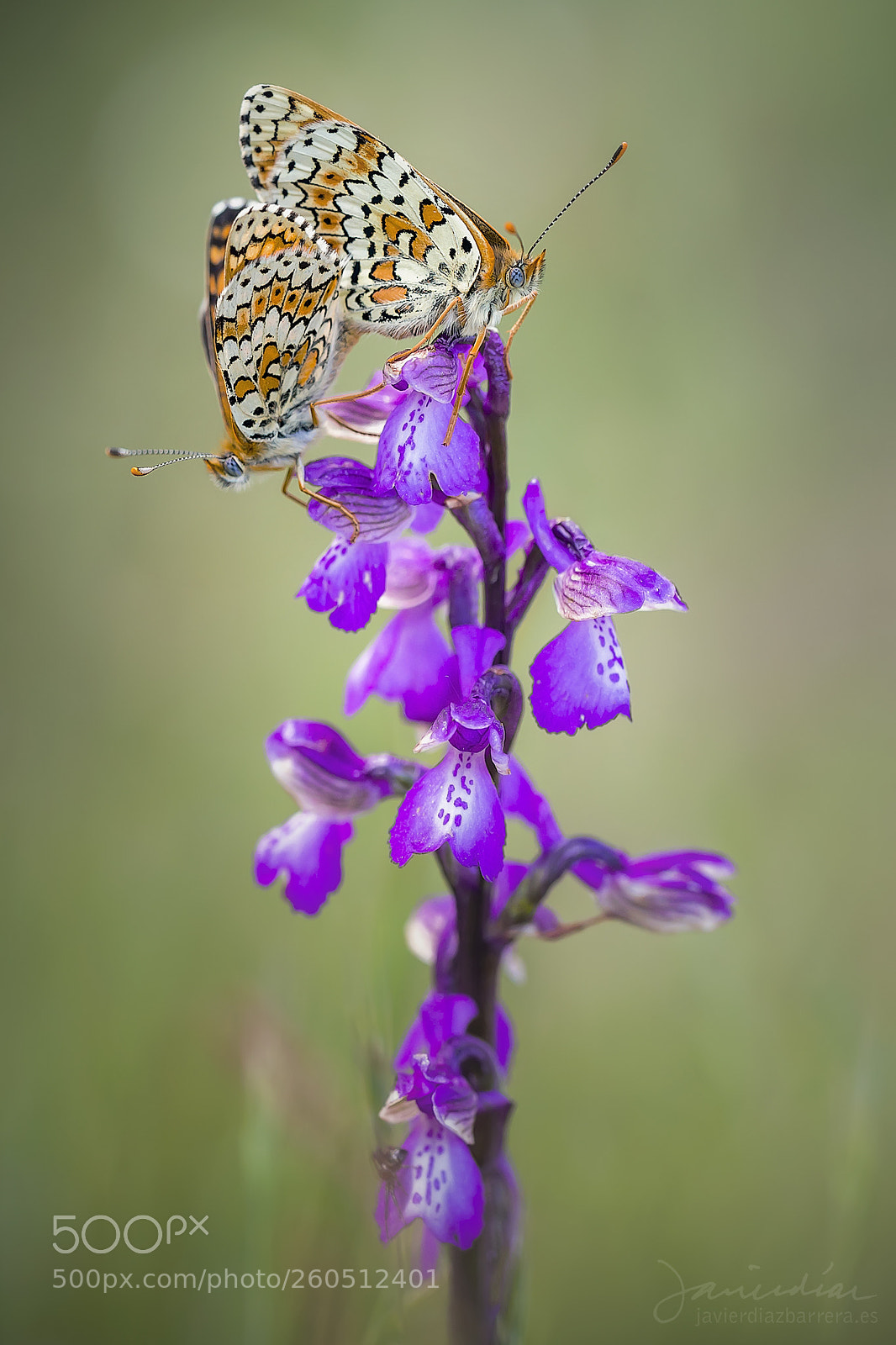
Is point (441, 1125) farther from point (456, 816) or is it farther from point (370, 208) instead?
point (370, 208)

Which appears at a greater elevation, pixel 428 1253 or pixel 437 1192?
pixel 437 1192

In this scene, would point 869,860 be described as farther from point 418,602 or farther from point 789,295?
point 789,295

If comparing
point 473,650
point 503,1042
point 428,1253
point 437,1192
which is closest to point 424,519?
point 473,650

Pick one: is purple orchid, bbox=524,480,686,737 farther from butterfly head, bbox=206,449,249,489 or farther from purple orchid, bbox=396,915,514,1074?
butterfly head, bbox=206,449,249,489

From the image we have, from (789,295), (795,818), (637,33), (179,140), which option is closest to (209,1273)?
(795,818)

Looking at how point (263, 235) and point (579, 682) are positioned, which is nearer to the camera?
point (579, 682)
